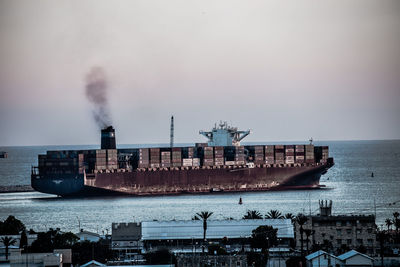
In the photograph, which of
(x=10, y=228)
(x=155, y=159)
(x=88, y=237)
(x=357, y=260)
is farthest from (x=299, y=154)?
(x=357, y=260)

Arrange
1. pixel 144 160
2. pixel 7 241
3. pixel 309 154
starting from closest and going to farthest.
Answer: pixel 7 241 → pixel 144 160 → pixel 309 154

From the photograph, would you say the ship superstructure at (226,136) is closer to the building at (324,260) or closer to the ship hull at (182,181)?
the ship hull at (182,181)

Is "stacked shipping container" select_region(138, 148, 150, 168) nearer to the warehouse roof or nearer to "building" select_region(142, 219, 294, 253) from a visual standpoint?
"building" select_region(142, 219, 294, 253)

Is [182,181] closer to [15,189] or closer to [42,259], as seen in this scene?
[15,189]

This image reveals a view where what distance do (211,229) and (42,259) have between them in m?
13.0

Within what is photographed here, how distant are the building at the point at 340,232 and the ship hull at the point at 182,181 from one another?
4649cm

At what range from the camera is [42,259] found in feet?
106

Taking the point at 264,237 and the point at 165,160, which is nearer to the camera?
the point at 264,237

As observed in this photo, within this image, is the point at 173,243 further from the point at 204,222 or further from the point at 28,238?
the point at 28,238

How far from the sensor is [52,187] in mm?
85938

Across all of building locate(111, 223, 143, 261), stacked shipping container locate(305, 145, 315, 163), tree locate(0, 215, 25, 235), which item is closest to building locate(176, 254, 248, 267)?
building locate(111, 223, 143, 261)

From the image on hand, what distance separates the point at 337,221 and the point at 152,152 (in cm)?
5187

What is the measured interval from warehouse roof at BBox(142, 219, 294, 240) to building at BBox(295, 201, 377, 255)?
113 cm

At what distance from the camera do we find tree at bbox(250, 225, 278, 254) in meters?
39.9
